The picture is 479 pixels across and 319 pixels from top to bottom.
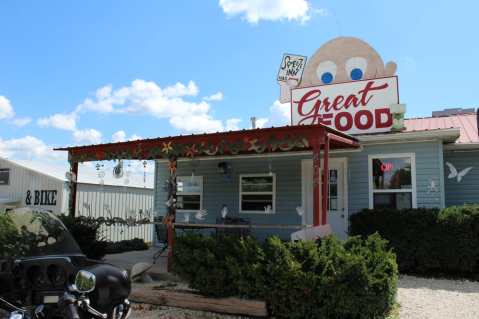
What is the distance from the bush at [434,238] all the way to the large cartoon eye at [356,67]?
426cm

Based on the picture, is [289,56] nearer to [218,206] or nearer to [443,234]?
[218,206]

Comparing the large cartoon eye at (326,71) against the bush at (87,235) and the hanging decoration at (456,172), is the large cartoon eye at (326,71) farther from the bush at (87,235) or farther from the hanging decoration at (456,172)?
the bush at (87,235)

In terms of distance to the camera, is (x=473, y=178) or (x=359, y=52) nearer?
(x=473, y=178)

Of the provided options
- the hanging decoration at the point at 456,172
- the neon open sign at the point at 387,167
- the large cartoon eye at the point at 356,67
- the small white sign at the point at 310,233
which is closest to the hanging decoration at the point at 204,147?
the small white sign at the point at 310,233

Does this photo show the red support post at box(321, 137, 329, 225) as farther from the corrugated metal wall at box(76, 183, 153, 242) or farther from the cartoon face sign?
the corrugated metal wall at box(76, 183, 153, 242)

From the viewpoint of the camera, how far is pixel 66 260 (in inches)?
141

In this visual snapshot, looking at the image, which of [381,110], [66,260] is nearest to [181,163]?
[381,110]

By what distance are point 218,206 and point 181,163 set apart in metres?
1.78

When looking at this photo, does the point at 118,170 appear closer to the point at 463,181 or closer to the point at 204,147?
the point at 204,147

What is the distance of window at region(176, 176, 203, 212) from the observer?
1281 centimetres

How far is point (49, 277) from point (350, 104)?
898cm

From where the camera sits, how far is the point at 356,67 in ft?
39.1

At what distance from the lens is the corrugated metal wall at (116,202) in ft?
58.3

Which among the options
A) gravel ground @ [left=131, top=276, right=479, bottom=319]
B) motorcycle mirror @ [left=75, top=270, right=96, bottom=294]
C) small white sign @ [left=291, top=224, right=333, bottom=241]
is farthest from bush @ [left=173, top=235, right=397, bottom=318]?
motorcycle mirror @ [left=75, top=270, right=96, bottom=294]
